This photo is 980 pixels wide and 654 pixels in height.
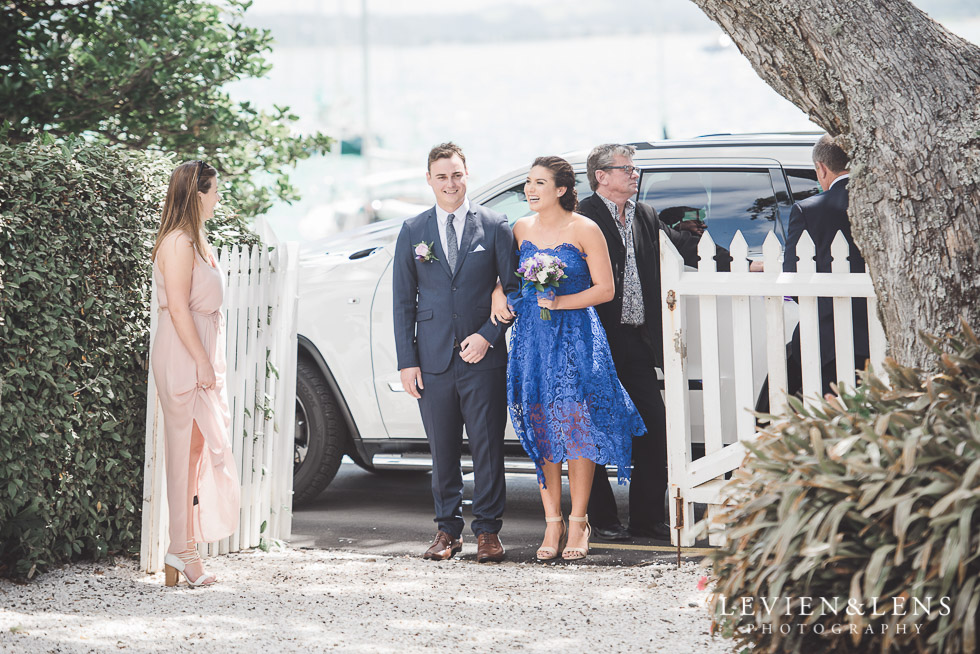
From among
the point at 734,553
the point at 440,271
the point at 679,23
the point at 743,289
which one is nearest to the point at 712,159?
the point at 743,289

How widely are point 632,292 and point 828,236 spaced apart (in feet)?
3.46

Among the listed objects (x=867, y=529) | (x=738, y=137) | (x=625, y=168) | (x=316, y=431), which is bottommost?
(x=867, y=529)

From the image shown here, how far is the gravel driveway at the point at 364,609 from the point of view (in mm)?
3955

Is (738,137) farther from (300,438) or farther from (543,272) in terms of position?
(300,438)

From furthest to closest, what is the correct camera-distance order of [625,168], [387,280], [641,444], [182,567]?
1. [387,280]
2. [641,444]
3. [625,168]
4. [182,567]

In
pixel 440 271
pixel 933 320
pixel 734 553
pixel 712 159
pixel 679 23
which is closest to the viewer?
pixel 734 553

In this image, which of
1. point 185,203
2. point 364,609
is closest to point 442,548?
point 364,609

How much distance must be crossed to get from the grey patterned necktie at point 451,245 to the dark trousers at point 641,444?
37.7 inches

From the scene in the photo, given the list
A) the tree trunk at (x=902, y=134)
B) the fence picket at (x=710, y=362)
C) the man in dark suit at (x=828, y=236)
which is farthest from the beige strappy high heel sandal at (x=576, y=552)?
the tree trunk at (x=902, y=134)

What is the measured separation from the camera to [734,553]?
122 inches

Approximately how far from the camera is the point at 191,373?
4.63 m

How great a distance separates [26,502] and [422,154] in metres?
55.8

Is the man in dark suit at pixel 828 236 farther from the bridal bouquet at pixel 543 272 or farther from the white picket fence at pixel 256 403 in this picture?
the white picket fence at pixel 256 403

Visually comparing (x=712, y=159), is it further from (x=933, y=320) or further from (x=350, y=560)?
(x=350, y=560)
